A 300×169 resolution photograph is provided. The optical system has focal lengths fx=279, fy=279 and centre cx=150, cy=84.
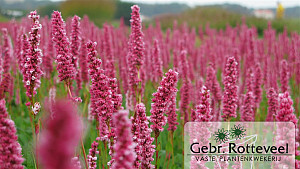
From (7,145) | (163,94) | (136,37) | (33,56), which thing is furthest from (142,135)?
(136,37)

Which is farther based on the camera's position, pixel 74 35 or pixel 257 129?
pixel 257 129

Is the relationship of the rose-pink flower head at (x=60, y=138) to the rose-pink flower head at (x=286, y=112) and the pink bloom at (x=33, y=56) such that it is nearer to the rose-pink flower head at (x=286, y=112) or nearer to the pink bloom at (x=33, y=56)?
the rose-pink flower head at (x=286, y=112)

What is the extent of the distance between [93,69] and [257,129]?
3.54 m

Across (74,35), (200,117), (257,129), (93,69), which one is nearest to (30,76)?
(93,69)

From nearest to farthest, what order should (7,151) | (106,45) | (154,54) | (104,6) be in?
1. (7,151)
2. (154,54)
3. (106,45)
4. (104,6)

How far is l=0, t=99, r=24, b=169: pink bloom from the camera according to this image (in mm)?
1462

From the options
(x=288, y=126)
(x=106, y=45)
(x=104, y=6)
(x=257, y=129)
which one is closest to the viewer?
(x=288, y=126)

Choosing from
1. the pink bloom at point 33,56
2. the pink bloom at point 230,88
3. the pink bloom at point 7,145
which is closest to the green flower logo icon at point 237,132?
the pink bloom at point 230,88

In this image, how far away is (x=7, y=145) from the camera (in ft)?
4.87

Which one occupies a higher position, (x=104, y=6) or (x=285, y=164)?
(x=104, y=6)

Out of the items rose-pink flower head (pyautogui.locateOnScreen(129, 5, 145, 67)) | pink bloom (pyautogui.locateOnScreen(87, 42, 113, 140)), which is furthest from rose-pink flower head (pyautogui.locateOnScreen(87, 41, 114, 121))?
rose-pink flower head (pyautogui.locateOnScreen(129, 5, 145, 67))

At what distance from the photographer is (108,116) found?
2256 mm

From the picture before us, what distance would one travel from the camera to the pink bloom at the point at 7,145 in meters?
1.46

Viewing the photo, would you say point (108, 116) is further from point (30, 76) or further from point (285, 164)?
point (285, 164)
